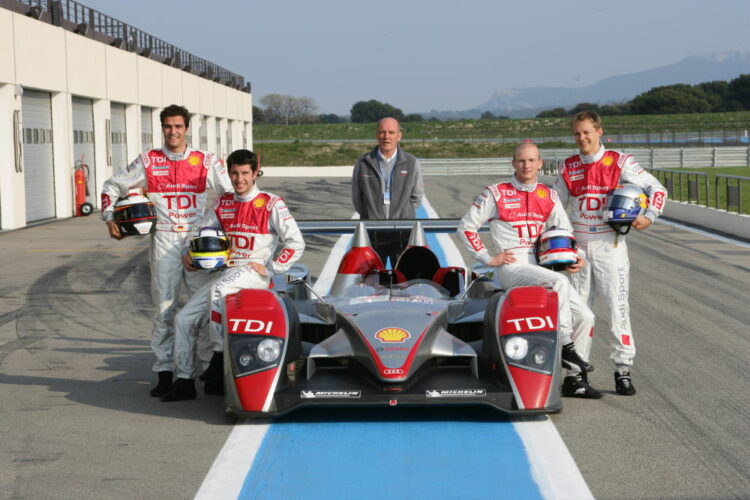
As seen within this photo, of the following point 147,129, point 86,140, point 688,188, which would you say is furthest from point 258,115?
point 688,188

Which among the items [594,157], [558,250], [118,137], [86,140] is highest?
[118,137]

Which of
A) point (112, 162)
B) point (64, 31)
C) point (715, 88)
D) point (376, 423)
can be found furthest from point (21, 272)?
point (715, 88)

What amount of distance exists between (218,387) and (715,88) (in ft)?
453

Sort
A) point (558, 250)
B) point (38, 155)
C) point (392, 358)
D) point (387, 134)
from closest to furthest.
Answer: point (392, 358) < point (558, 250) < point (387, 134) < point (38, 155)

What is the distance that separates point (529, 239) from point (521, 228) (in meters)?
0.10

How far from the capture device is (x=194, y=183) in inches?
296

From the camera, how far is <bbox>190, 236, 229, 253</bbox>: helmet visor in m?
7.06

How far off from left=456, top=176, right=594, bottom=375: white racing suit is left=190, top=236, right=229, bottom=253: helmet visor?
1.72 meters

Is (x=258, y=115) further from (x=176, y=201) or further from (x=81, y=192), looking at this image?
(x=176, y=201)

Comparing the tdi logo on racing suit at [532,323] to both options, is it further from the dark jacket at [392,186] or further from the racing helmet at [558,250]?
the dark jacket at [392,186]

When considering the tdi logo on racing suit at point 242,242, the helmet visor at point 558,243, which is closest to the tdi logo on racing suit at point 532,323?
the helmet visor at point 558,243

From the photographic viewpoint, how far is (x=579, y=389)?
7.03 meters

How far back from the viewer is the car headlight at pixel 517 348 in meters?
6.23

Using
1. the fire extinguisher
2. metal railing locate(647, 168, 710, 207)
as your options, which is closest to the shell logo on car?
metal railing locate(647, 168, 710, 207)
